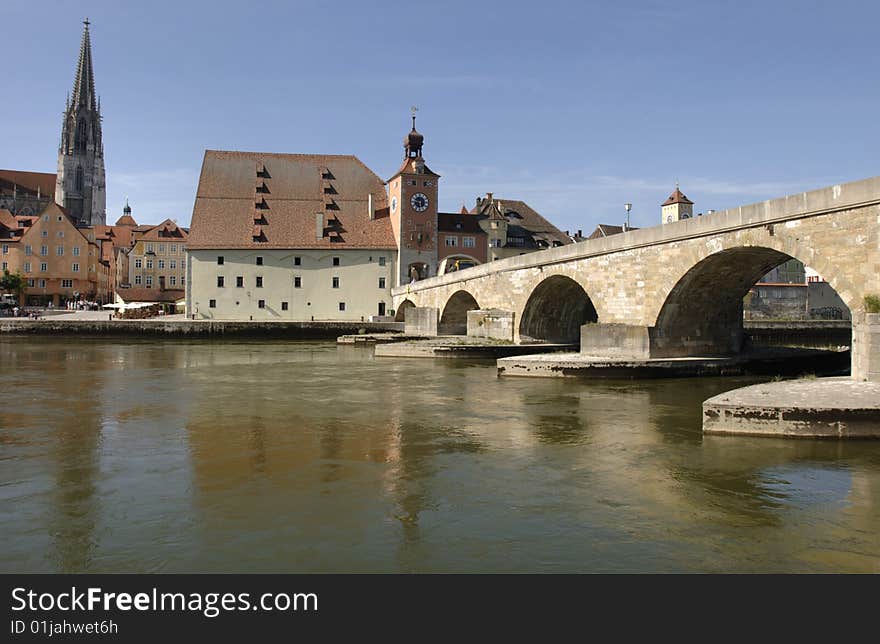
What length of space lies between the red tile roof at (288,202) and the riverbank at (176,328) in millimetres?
12208

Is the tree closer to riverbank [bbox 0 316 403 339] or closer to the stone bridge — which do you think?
riverbank [bbox 0 316 403 339]

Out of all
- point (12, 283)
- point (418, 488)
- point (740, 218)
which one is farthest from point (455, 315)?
point (12, 283)

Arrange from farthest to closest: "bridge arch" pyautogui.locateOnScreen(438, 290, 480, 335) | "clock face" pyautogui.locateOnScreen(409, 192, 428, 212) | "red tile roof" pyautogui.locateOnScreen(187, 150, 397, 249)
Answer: "clock face" pyautogui.locateOnScreen(409, 192, 428, 212) → "red tile roof" pyautogui.locateOnScreen(187, 150, 397, 249) → "bridge arch" pyautogui.locateOnScreen(438, 290, 480, 335)

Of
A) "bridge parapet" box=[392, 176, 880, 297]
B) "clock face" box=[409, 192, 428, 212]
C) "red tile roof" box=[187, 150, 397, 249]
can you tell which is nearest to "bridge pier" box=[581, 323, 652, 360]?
"bridge parapet" box=[392, 176, 880, 297]

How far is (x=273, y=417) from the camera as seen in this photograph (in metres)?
15.5

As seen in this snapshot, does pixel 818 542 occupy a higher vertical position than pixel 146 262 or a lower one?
lower

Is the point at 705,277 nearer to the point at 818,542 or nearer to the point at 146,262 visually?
the point at 818,542

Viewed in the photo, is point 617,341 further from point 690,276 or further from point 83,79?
point 83,79

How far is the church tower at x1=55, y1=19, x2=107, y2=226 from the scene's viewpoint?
424 ft

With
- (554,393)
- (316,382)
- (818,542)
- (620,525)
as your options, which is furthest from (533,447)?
(316,382)

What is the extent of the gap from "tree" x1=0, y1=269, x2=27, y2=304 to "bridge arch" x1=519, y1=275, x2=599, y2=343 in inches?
2385

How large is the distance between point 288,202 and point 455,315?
26507mm

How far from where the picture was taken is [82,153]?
5182 inches
